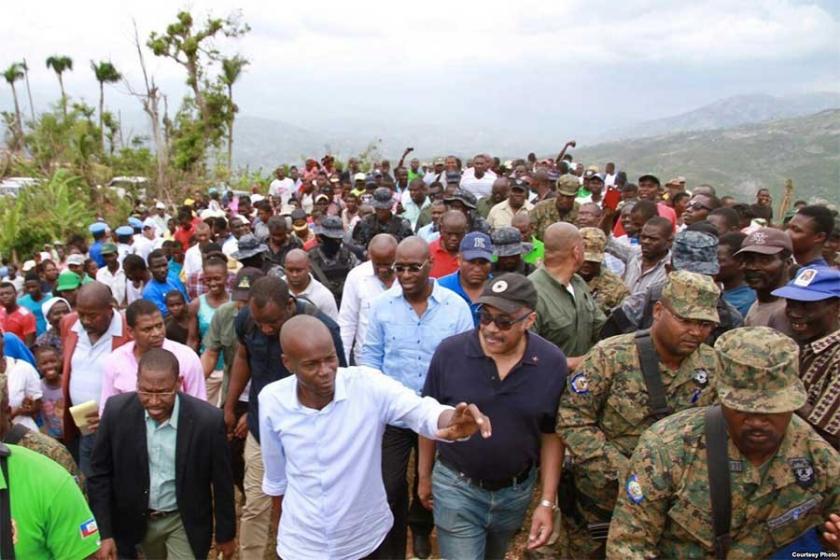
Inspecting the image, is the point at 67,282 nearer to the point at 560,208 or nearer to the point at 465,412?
the point at 560,208

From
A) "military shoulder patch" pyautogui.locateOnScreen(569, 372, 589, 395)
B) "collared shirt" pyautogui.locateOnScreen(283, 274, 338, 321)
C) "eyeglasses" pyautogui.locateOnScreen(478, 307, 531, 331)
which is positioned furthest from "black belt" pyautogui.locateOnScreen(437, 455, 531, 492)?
"collared shirt" pyautogui.locateOnScreen(283, 274, 338, 321)

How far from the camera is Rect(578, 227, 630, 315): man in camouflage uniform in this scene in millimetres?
4887

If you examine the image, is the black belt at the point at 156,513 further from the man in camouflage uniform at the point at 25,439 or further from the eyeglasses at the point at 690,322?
the eyeglasses at the point at 690,322

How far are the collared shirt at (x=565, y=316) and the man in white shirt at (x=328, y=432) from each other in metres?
1.31

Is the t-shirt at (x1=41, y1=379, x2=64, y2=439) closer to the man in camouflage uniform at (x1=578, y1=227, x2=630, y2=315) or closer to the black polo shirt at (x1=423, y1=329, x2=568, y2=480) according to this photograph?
the black polo shirt at (x1=423, y1=329, x2=568, y2=480)

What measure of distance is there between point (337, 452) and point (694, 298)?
5.44ft

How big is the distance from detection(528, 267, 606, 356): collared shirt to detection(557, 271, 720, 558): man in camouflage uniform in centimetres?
102

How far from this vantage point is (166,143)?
25.7 meters

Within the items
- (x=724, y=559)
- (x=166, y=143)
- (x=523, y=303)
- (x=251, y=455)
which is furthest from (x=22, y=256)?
(x=724, y=559)

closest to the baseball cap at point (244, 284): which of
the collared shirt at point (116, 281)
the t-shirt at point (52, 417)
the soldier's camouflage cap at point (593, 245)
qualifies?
the t-shirt at point (52, 417)

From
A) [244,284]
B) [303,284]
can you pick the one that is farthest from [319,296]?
[244,284]

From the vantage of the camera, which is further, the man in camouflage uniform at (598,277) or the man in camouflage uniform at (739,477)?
the man in camouflage uniform at (598,277)

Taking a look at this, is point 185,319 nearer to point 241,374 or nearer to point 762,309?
point 241,374

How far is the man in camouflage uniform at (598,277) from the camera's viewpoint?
4.89 metres
